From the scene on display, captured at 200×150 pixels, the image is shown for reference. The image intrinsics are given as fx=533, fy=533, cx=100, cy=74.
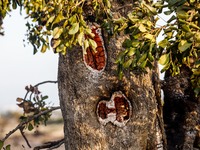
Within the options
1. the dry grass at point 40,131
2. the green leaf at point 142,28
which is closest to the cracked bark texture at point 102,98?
the green leaf at point 142,28

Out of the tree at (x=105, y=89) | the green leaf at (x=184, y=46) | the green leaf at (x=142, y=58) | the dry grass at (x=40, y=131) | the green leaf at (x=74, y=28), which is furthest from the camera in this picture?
the dry grass at (x=40, y=131)

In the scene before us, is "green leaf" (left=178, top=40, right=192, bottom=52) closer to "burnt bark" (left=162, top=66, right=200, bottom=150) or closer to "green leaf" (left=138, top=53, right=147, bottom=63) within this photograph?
"green leaf" (left=138, top=53, right=147, bottom=63)

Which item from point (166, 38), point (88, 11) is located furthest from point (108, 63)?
point (166, 38)

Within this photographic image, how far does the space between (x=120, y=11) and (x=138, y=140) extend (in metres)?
1.20

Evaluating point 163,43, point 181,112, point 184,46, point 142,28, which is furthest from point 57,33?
point 181,112

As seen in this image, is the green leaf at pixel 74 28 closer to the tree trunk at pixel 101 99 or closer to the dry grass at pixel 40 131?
the tree trunk at pixel 101 99

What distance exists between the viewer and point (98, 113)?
4.79 meters

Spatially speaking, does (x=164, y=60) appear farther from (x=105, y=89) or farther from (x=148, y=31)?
(x=105, y=89)

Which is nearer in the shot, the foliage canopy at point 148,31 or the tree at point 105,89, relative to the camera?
the foliage canopy at point 148,31

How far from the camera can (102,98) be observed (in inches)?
187

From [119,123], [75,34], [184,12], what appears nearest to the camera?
[184,12]

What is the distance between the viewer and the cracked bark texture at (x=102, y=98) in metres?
4.76

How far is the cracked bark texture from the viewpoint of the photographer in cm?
476

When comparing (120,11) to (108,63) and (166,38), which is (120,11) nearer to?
(108,63)
